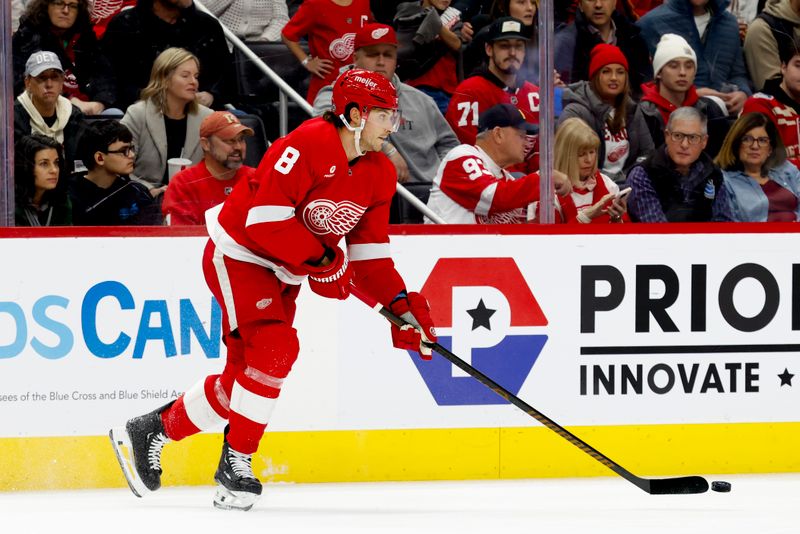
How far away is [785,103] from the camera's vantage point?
4.29 m

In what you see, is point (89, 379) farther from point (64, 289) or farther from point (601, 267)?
point (601, 267)

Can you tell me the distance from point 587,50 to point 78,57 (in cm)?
159

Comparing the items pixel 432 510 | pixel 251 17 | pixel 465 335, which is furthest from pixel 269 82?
pixel 432 510

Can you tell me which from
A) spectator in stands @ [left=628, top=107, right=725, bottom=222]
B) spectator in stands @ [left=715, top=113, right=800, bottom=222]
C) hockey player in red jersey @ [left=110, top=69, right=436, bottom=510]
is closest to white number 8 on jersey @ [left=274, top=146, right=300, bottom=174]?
hockey player in red jersey @ [left=110, top=69, right=436, bottom=510]

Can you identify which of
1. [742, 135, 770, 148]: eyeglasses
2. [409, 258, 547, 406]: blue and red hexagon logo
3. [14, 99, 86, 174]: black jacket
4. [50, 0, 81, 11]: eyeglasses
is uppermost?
[50, 0, 81, 11]: eyeglasses

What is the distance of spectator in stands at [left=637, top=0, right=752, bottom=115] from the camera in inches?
166

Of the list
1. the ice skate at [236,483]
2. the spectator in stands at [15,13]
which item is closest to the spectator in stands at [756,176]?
the ice skate at [236,483]

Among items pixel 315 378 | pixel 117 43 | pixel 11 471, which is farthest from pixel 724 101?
pixel 11 471

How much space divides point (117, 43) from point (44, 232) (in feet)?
1.99

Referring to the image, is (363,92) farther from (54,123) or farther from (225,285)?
(54,123)

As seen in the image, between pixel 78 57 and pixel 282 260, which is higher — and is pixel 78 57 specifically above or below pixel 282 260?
above

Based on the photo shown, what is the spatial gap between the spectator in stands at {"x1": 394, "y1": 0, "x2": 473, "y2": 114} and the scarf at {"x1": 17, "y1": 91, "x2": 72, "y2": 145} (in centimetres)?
103

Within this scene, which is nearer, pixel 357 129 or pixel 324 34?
pixel 357 129

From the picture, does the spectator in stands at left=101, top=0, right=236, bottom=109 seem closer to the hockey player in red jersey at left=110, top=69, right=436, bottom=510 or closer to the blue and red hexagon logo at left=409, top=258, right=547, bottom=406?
the hockey player in red jersey at left=110, top=69, right=436, bottom=510
